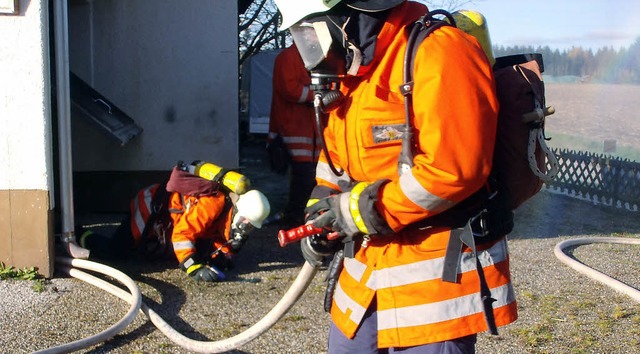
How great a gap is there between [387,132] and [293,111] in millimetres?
4634

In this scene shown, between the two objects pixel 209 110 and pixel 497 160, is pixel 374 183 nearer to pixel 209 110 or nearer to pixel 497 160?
pixel 497 160

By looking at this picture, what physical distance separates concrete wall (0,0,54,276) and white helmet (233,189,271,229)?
4.30ft

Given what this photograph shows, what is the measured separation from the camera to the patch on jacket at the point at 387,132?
219cm

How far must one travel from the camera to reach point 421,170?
209 centimetres

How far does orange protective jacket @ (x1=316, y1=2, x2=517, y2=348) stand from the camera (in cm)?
203

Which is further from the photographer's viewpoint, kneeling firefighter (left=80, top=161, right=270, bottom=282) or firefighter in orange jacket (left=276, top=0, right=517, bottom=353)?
kneeling firefighter (left=80, top=161, right=270, bottom=282)

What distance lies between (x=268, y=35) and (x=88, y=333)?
505 inches

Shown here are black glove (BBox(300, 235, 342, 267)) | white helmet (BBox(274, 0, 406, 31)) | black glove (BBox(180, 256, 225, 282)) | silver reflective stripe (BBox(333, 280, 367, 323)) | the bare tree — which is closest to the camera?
white helmet (BBox(274, 0, 406, 31))

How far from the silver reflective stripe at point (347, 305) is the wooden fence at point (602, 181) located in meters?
7.54

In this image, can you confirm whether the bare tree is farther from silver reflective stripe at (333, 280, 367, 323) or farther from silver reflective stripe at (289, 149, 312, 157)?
silver reflective stripe at (333, 280, 367, 323)

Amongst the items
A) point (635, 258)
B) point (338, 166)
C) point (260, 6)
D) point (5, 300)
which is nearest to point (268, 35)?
point (260, 6)

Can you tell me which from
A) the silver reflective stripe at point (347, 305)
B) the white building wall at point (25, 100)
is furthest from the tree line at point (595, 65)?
the silver reflective stripe at point (347, 305)

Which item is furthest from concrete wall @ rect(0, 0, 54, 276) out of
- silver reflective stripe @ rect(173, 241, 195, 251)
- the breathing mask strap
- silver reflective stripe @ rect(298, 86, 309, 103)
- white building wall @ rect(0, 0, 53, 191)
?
the breathing mask strap

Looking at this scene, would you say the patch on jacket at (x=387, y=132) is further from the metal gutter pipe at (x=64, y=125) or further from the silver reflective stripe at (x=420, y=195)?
the metal gutter pipe at (x=64, y=125)
